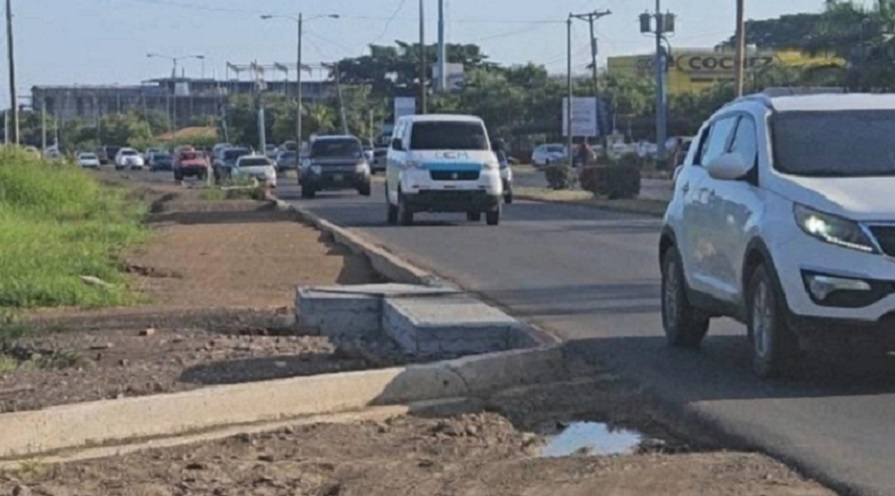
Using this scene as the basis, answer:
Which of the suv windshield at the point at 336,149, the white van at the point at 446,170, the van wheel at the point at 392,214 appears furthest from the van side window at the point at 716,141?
the suv windshield at the point at 336,149

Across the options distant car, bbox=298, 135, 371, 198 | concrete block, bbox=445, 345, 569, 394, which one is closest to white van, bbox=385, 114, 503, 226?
distant car, bbox=298, 135, 371, 198

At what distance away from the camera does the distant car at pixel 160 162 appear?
102m

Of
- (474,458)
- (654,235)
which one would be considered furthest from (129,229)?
(474,458)

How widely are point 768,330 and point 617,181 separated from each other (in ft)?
116

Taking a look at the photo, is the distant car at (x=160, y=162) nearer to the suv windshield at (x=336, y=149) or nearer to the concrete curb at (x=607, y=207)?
the suv windshield at (x=336, y=149)

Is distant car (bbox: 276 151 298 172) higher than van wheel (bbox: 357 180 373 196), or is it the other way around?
van wheel (bbox: 357 180 373 196)

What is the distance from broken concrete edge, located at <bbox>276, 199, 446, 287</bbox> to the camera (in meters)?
19.2

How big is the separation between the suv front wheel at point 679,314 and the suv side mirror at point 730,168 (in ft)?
4.42

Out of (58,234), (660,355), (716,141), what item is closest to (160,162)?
(58,234)

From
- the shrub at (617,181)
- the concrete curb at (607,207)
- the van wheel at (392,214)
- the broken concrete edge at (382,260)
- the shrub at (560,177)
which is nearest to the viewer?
the broken concrete edge at (382,260)

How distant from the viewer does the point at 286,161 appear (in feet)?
305

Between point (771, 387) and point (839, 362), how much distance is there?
3.61 ft

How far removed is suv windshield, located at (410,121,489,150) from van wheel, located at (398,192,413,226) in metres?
0.99

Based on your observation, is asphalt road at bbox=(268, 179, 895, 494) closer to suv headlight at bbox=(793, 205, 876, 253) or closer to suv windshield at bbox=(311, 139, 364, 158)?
suv headlight at bbox=(793, 205, 876, 253)
